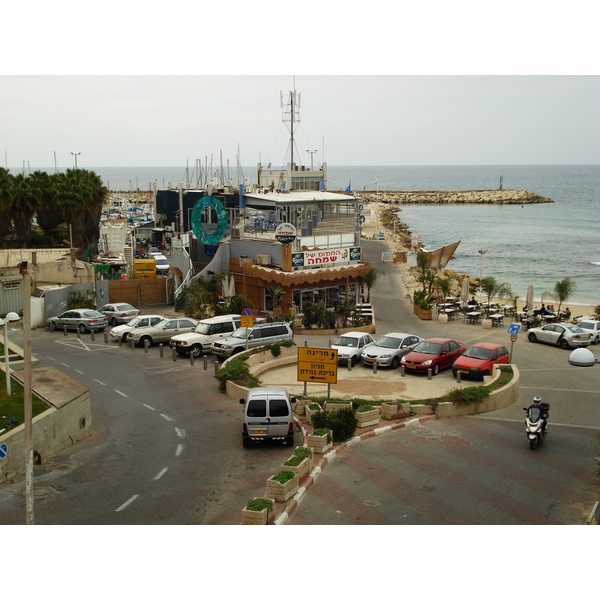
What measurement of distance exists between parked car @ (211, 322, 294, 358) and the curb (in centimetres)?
876

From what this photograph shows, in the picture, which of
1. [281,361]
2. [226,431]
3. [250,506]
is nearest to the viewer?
[250,506]

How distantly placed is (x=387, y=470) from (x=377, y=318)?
2431cm

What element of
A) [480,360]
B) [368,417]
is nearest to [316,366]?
[368,417]

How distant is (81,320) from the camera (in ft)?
116

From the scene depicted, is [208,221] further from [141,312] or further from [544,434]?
[544,434]

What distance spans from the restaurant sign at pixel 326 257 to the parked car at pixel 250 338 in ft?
28.3

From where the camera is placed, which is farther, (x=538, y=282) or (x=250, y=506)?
(x=538, y=282)

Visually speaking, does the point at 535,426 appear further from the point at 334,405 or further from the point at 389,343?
the point at 389,343

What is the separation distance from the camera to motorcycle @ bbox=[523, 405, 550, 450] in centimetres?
1820

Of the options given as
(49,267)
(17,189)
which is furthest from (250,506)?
(17,189)

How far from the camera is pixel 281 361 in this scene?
27938 mm

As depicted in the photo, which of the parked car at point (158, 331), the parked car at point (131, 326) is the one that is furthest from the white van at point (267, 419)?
the parked car at point (131, 326)

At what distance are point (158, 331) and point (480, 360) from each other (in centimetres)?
1475

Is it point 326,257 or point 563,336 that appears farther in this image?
point 326,257
